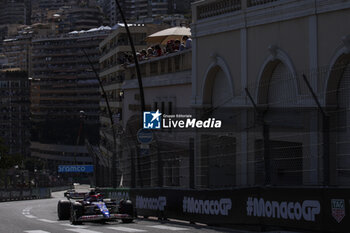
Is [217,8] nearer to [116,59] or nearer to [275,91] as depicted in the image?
[275,91]

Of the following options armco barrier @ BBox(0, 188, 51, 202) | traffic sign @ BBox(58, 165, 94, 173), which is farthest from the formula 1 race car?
traffic sign @ BBox(58, 165, 94, 173)

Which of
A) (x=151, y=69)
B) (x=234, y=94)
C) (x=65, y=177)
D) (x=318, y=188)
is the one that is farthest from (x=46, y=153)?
(x=318, y=188)

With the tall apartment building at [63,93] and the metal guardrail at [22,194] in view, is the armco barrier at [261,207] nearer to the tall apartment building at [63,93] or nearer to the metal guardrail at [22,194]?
the metal guardrail at [22,194]

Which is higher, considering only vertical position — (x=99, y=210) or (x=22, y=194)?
(x=99, y=210)

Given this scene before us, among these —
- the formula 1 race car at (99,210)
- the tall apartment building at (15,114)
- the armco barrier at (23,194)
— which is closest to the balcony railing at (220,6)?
the formula 1 race car at (99,210)

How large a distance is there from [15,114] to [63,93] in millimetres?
14270

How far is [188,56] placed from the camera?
2897 cm

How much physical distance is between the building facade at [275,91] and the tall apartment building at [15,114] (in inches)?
5999

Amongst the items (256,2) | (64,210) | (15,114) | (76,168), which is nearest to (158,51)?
(256,2)

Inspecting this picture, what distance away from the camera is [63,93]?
167000 millimetres

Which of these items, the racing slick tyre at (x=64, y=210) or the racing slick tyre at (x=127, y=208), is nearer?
the racing slick tyre at (x=127, y=208)

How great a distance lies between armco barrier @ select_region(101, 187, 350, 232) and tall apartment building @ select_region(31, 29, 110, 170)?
132660 millimetres

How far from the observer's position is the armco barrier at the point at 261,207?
1391 cm

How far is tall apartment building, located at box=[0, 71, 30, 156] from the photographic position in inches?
6865
